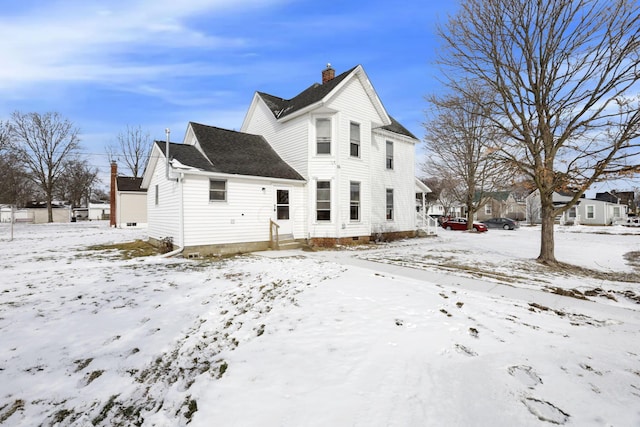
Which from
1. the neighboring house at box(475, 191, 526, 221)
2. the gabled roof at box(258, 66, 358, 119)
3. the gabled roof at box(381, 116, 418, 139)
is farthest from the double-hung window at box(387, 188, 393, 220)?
the neighboring house at box(475, 191, 526, 221)

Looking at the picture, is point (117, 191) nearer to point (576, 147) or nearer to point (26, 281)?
point (26, 281)

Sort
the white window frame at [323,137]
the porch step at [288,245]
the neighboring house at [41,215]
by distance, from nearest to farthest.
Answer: the porch step at [288,245] < the white window frame at [323,137] < the neighboring house at [41,215]

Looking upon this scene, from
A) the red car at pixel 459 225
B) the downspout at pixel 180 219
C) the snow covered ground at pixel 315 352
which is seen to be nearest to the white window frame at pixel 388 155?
the snow covered ground at pixel 315 352

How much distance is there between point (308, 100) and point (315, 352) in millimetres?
12882

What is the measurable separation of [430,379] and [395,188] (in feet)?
50.7

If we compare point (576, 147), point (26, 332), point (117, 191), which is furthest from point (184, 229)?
point (117, 191)

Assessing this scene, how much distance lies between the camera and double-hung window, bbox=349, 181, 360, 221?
14562 millimetres

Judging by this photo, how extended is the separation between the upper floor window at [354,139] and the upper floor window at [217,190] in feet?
21.4

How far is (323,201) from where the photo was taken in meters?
14.0

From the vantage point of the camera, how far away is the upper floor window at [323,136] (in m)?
14.0

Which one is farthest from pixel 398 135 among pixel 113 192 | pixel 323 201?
pixel 113 192

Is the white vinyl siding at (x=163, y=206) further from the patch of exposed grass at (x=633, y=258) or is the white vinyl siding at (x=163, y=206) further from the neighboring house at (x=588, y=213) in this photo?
the neighboring house at (x=588, y=213)

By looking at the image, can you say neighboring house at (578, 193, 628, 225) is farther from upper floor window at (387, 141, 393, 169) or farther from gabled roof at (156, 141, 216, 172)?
gabled roof at (156, 141, 216, 172)

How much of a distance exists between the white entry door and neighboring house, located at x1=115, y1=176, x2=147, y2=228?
21.5 m
